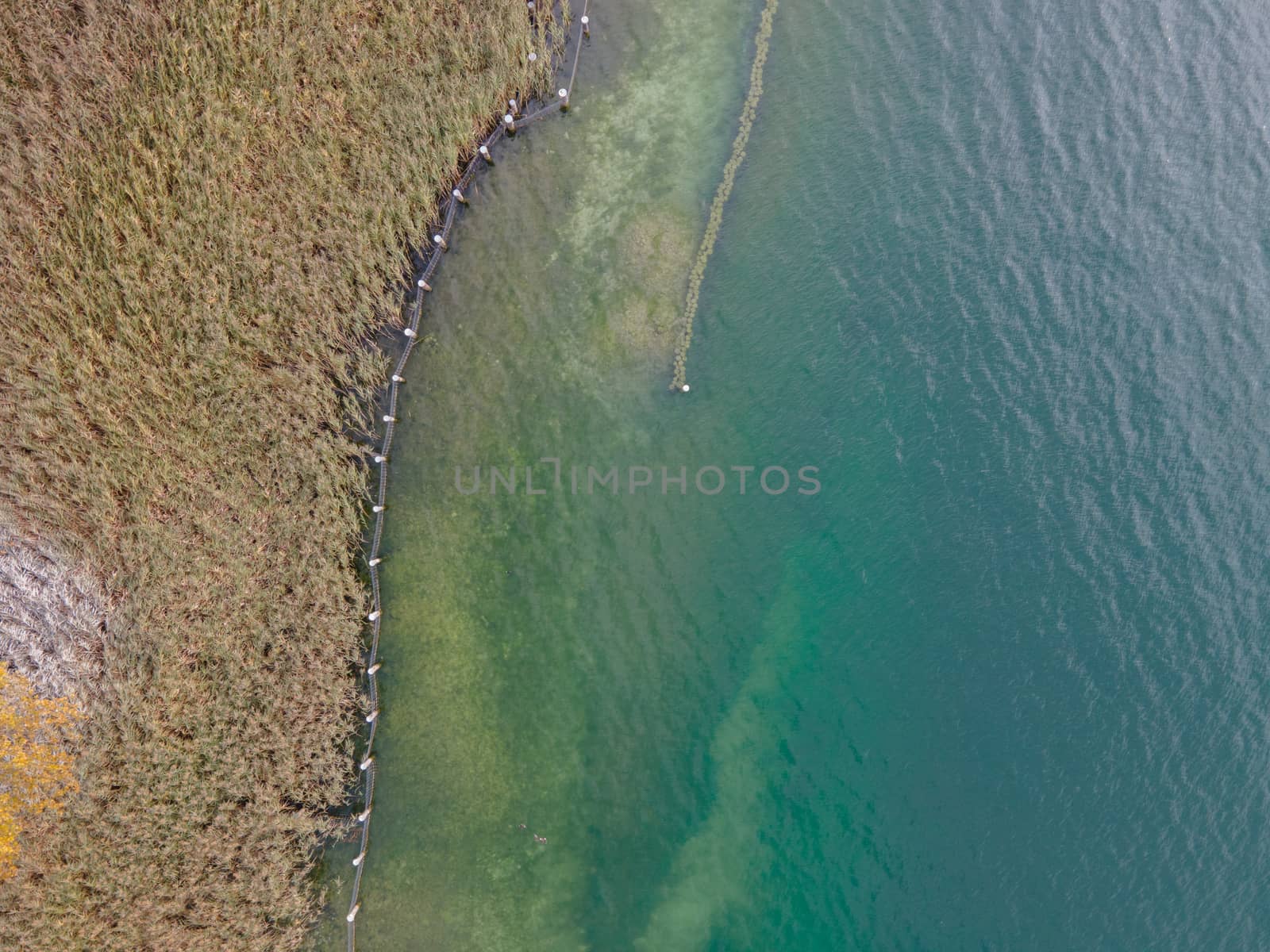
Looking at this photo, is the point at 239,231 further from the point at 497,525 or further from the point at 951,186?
the point at 951,186

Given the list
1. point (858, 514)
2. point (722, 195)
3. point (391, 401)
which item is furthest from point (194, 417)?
point (858, 514)

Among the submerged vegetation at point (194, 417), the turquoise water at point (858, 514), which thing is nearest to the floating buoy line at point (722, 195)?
the turquoise water at point (858, 514)

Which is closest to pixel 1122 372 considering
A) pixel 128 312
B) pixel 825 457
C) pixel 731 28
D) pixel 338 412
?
pixel 825 457

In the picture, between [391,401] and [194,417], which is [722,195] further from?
[194,417]

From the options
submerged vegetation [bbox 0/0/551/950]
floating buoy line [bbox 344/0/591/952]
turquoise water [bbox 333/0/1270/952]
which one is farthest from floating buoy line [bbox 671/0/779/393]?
submerged vegetation [bbox 0/0/551/950]

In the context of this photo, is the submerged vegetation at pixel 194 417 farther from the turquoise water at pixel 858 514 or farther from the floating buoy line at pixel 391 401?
the turquoise water at pixel 858 514

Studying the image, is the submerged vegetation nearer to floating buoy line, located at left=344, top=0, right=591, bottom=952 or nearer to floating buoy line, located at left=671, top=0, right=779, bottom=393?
floating buoy line, located at left=344, top=0, right=591, bottom=952
